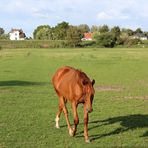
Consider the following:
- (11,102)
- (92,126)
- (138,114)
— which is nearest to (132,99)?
(138,114)

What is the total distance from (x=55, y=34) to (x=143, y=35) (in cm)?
5269

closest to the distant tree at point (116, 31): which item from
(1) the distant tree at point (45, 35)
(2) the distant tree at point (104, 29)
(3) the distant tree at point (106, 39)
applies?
(2) the distant tree at point (104, 29)

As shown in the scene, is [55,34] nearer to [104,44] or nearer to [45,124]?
[104,44]

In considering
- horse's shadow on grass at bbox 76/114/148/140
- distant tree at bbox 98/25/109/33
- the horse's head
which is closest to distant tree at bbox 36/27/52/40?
distant tree at bbox 98/25/109/33

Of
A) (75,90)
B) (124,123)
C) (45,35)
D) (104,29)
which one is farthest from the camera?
(104,29)

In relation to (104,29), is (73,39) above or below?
below

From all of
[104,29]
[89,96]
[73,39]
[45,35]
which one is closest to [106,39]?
[73,39]

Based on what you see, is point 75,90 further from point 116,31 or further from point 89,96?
point 116,31

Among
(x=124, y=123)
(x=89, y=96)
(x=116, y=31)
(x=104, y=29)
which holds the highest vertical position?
(x=89, y=96)

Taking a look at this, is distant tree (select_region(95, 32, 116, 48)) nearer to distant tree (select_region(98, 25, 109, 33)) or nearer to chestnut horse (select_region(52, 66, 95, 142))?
distant tree (select_region(98, 25, 109, 33))

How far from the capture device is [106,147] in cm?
870

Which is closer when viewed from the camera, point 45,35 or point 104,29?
point 45,35

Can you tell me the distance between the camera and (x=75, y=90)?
30.7ft

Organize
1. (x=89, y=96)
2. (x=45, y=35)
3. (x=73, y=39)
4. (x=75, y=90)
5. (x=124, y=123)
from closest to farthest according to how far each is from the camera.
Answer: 1. (x=89, y=96)
2. (x=75, y=90)
3. (x=124, y=123)
4. (x=73, y=39)
5. (x=45, y=35)
